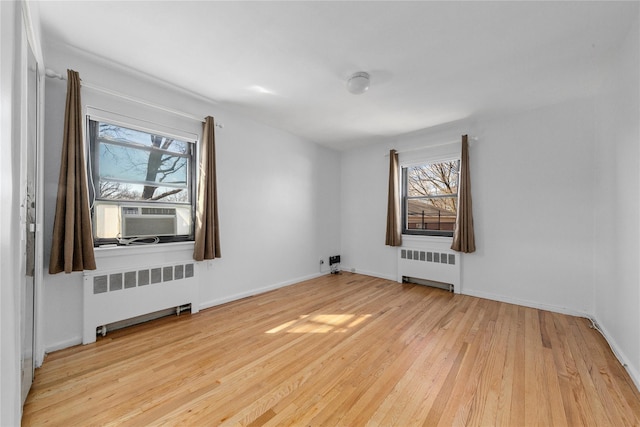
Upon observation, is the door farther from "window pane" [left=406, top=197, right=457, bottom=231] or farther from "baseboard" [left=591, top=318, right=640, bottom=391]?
"window pane" [left=406, top=197, right=457, bottom=231]

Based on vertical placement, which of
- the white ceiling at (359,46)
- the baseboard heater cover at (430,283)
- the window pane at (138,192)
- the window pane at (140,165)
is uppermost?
the white ceiling at (359,46)

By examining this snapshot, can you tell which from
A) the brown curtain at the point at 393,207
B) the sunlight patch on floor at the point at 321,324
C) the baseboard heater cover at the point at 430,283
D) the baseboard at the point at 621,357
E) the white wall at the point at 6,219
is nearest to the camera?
the white wall at the point at 6,219

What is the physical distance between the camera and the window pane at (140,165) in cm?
254

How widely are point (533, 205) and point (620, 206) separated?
3.80 feet

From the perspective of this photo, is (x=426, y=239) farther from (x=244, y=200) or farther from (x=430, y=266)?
(x=244, y=200)

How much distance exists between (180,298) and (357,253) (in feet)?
10.7

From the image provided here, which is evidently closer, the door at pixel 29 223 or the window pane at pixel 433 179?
the door at pixel 29 223

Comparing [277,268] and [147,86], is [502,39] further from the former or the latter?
[277,268]

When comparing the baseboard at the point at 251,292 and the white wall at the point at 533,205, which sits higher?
the white wall at the point at 533,205

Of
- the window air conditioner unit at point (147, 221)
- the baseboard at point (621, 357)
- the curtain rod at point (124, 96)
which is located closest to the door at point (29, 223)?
the curtain rod at point (124, 96)

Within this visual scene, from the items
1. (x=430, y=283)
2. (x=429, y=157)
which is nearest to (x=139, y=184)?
(x=429, y=157)

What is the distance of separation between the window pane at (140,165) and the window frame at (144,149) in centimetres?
6

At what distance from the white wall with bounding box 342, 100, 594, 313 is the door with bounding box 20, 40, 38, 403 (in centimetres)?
448

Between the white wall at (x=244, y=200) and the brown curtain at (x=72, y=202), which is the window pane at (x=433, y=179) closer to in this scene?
the white wall at (x=244, y=200)
